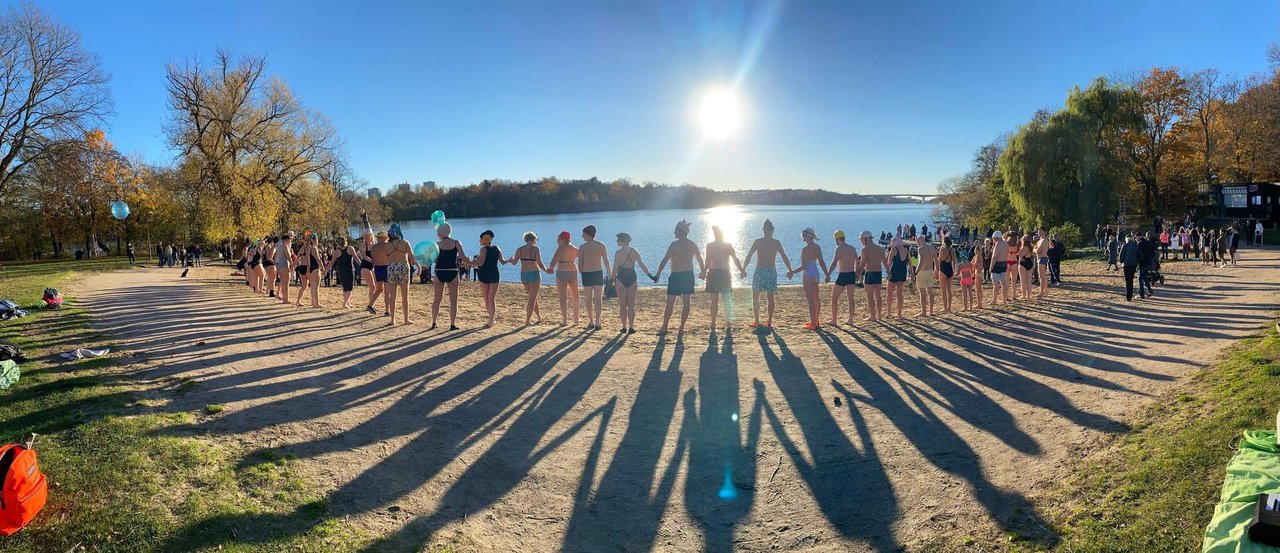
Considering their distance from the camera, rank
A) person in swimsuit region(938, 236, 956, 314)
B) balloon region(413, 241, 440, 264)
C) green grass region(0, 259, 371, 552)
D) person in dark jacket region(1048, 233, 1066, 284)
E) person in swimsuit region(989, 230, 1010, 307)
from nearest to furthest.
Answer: green grass region(0, 259, 371, 552) → balloon region(413, 241, 440, 264) → person in swimsuit region(938, 236, 956, 314) → person in swimsuit region(989, 230, 1010, 307) → person in dark jacket region(1048, 233, 1066, 284)

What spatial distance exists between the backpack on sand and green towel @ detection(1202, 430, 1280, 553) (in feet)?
22.0

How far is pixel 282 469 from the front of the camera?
4.64 meters

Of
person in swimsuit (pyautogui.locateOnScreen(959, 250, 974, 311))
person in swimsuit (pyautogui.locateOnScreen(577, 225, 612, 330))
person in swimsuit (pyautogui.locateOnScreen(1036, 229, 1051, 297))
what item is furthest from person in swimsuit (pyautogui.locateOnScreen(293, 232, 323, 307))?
person in swimsuit (pyautogui.locateOnScreen(1036, 229, 1051, 297))

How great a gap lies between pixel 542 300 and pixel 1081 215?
1329 inches

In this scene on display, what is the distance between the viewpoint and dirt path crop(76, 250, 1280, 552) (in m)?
4.44

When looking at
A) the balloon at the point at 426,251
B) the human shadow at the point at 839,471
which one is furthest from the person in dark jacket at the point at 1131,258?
the balloon at the point at 426,251

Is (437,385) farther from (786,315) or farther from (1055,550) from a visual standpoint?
(786,315)

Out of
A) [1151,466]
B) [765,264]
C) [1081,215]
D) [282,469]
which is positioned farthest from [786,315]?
[1081,215]

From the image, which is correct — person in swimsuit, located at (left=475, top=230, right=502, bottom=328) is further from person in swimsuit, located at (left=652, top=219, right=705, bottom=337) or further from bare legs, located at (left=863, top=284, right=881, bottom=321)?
bare legs, located at (left=863, top=284, right=881, bottom=321)

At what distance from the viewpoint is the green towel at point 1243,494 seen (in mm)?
3111

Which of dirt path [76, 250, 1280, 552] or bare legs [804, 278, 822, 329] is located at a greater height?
bare legs [804, 278, 822, 329]

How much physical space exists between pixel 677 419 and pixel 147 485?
4.41 m

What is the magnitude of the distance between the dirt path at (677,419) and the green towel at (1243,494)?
1.03m

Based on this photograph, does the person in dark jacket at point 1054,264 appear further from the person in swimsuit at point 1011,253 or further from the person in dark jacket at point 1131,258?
the person in dark jacket at point 1131,258
